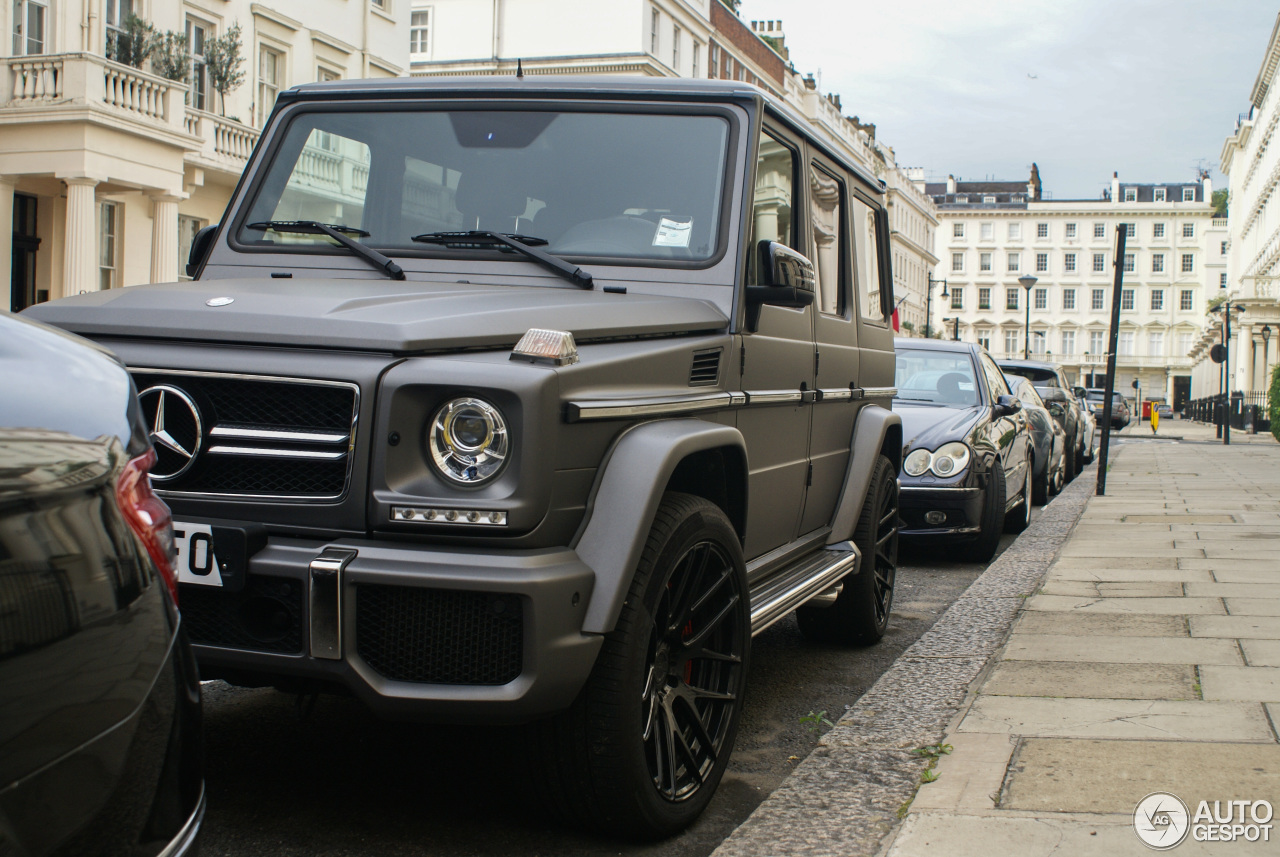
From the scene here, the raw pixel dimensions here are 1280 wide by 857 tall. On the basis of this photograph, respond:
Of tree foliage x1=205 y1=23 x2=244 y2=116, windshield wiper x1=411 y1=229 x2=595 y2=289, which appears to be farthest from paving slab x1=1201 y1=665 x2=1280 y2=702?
tree foliage x1=205 y1=23 x2=244 y2=116

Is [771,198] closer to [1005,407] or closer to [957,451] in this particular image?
[957,451]

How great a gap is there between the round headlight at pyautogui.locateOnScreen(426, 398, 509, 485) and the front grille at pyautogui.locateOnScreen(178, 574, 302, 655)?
41cm

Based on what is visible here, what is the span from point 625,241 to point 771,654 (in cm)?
243

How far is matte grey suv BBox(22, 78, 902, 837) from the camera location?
2.70 m

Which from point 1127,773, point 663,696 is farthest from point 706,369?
point 1127,773

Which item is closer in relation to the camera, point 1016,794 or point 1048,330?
point 1016,794

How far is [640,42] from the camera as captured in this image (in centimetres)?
5275

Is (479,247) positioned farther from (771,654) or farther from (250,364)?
(771,654)

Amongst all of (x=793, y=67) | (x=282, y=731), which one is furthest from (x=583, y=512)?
(x=793, y=67)

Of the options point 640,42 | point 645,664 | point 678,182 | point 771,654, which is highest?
point 640,42

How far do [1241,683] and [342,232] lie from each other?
141 inches

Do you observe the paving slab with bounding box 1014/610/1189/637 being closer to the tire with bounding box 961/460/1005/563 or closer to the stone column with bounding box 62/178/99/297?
the tire with bounding box 961/460/1005/563

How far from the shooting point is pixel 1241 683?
4.68 metres

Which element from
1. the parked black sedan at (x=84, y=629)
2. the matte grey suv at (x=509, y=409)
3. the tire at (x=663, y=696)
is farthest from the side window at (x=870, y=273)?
the parked black sedan at (x=84, y=629)
